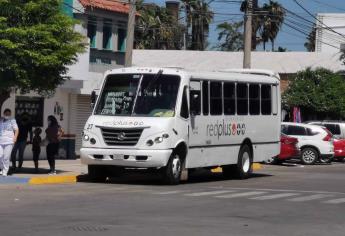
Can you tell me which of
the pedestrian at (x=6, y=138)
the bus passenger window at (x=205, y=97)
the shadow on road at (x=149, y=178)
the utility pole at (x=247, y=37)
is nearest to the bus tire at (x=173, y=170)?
the shadow on road at (x=149, y=178)

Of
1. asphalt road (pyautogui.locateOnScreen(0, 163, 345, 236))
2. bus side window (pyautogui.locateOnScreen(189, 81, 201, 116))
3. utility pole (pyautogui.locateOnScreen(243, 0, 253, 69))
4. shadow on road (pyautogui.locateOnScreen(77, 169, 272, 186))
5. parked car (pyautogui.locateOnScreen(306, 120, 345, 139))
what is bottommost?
asphalt road (pyautogui.locateOnScreen(0, 163, 345, 236))

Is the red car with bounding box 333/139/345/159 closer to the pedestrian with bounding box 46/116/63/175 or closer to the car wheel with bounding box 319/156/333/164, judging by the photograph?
the car wheel with bounding box 319/156/333/164

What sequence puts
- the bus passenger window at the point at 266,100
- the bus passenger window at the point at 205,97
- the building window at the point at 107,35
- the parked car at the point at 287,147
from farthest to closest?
1. the building window at the point at 107,35
2. the parked car at the point at 287,147
3. the bus passenger window at the point at 266,100
4. the bus passenger window at the point at 205,97

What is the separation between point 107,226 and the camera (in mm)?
12914

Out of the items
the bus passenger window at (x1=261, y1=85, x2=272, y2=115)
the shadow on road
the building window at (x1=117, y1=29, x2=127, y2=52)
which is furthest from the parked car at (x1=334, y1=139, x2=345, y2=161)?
the bus passenger window at (x1=261, y1=85, x2=272, y2=115)

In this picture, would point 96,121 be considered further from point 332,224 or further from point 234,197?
point 332,224

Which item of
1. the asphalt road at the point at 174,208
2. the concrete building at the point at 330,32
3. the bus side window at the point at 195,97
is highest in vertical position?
the concrete building at the point at 330,32

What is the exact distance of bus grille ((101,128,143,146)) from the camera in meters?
20.8

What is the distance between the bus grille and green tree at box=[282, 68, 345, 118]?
29.7m

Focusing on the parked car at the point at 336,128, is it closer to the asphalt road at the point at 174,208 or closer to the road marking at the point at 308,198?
the asphalt road at the point at 174,208

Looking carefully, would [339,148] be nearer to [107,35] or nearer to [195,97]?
[107,35]

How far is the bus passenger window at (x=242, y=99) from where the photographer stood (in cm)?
2444

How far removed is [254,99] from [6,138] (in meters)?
7.74

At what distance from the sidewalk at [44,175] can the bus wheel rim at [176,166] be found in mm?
2784
